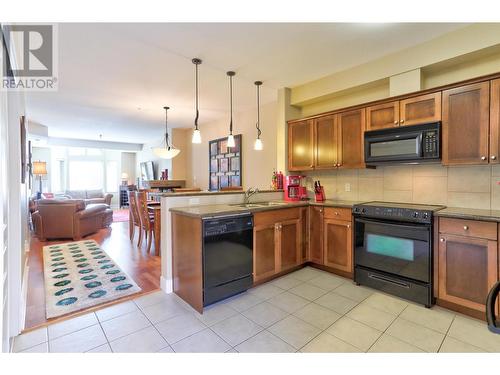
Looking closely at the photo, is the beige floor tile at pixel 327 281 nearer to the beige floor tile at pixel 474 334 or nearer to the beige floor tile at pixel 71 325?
the beige floor tile at pixel 474 334

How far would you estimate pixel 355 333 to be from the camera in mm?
2012

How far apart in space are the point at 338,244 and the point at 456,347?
1.41 m

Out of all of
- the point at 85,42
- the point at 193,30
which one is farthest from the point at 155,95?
the point at 193,30

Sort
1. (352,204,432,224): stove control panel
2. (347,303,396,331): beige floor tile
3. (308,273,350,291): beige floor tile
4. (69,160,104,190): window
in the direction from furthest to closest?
(69,160,104,190): window, (308,273,350,291): beige floor tile, (352,204,432,224): stove control panel, (347,303,396,331): beige floor tile

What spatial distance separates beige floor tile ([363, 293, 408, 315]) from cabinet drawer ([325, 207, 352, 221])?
877 millimetres

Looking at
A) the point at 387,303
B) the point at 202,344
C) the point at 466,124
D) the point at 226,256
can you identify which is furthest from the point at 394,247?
the point at 202,344

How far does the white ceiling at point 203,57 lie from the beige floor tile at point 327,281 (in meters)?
2.69

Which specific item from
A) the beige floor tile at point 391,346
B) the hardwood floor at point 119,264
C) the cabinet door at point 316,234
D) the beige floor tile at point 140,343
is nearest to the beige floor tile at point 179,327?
the beige floor tile at point 140,343

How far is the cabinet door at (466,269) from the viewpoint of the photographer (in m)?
2.08

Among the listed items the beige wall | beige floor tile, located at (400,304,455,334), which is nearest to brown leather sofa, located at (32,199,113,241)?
the beige wall

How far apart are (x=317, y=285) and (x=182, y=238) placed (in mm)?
1658

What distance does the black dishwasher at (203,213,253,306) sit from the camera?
2.33 meters

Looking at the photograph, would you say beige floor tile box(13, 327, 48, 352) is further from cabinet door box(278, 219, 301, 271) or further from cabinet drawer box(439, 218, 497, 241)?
cabinet drawer box(439, 218, 497, 241)

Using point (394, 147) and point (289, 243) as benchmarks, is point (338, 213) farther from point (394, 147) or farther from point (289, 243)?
point (394, 147)
